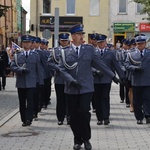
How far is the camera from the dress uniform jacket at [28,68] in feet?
40.4

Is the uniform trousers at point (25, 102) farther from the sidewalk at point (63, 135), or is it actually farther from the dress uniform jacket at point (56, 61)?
the dress uniform jacket at point (56, 61)

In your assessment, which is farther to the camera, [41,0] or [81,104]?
[41,0]

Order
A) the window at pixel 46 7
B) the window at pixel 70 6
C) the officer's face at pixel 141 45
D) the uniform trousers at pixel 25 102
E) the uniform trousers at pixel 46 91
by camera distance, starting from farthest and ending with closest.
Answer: the window at pixel 46 7 < the window at pixel 70 6 < the uniform trousers at pixel 46 91 < the officer's face at pixel 141 45 < the uniform trousers at pixel 25 102

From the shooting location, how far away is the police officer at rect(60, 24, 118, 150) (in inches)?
368

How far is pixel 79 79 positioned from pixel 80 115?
62cm

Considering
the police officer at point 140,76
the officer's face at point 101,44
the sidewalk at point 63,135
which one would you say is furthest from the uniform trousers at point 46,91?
the police officer at point 140,76

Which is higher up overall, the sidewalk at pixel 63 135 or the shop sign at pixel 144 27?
the shop sign at pixel 144 27

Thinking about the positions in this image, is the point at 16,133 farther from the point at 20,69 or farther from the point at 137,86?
the point at 137,86

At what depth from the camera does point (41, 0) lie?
5316 cm

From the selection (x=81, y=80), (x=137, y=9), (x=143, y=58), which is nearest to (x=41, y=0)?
(x=137, y=9)

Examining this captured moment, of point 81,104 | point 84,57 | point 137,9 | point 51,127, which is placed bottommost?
point 51,127

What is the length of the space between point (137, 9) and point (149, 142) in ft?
142

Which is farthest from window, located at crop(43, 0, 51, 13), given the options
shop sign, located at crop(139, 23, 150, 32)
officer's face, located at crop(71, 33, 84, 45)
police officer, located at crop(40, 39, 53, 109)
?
officer's face, located at crop(71, 33, 84, 45)

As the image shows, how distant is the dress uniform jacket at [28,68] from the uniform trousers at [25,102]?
0.17 m
